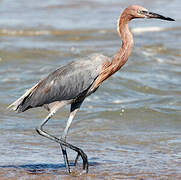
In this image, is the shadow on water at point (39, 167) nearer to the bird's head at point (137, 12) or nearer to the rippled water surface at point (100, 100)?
the rippled water surface at point (100, 100)

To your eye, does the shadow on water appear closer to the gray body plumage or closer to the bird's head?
the gray body plumage

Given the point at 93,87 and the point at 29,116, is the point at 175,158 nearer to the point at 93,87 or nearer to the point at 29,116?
the point at 93,87

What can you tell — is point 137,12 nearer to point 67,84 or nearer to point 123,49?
point 123,49

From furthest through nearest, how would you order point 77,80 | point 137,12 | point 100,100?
point 100,100
point 137,12
point 77,80

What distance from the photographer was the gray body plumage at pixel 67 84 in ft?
22.0

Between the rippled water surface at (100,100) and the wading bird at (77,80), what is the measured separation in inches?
26.1

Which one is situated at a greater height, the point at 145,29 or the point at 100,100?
the point at 100,100

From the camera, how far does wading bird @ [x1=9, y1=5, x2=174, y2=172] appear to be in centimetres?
670

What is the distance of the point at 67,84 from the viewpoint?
22.4 feet

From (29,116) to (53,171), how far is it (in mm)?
3098

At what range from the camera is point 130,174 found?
21.5ft

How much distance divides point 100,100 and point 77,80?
423 cm

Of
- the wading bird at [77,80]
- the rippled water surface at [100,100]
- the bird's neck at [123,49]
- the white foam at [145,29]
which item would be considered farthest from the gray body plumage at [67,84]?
the white foam at [145,29]

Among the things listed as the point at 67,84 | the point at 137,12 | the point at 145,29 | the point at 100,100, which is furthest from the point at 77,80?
the point at 145,29
